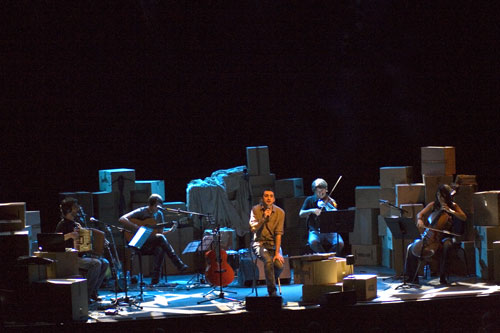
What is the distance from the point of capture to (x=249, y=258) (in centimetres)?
1050

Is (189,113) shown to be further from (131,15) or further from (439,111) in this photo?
(439,111)

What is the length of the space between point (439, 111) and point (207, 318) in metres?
6.22

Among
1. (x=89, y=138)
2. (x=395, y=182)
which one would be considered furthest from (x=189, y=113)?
(x=395, y=182)

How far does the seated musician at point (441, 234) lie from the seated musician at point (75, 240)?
13.5 feet

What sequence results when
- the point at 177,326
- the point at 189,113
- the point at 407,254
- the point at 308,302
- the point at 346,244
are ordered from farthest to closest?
1. the point at 346,244
2. the point at 189,113
3. the point at 407,254
4. the point at 308,302
5. the point at 177,326

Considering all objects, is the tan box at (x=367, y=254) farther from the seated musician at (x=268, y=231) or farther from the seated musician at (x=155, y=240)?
the seated musician at (x=155, y=240)

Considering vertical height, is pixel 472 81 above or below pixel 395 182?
above

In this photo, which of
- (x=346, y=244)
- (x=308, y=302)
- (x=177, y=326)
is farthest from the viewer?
(x=346, y=244)

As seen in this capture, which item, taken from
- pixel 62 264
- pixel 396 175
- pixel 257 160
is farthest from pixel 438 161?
pixel 62 264

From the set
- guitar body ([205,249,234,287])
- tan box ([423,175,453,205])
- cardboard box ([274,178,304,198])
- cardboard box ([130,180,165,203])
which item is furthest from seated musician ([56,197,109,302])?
tan box ([423,175,453,205])

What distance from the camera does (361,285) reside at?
29.5 ft

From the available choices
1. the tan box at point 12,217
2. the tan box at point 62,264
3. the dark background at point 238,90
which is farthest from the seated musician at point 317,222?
the tan box at point 12,217

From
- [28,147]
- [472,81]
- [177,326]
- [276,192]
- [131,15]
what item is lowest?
[177,326]

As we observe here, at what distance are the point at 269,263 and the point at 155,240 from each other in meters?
2.03
